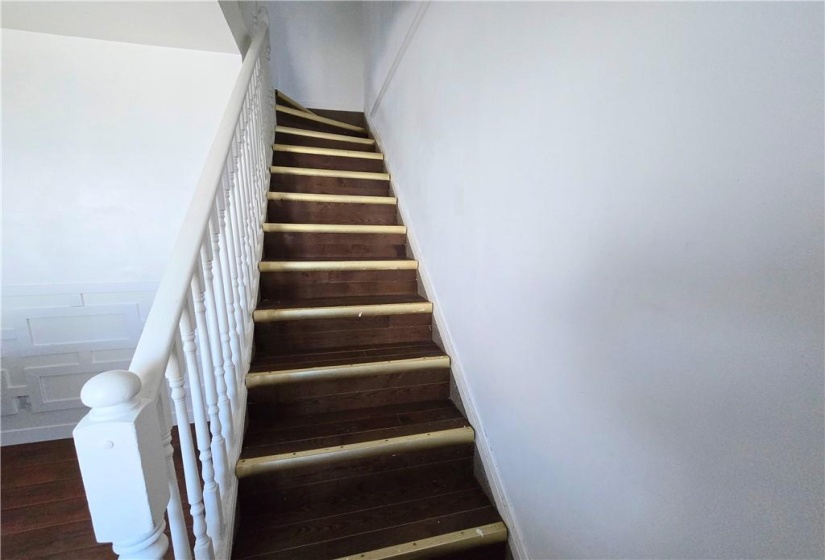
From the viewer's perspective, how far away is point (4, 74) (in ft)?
5.24

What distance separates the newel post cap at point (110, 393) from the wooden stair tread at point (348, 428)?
0.76 m

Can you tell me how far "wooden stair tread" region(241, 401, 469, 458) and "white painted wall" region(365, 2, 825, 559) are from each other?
1.03ft

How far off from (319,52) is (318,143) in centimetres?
163

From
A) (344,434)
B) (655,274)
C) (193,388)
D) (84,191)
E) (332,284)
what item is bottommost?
(344,434)

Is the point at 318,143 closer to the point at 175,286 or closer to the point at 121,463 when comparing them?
the point at 175,286

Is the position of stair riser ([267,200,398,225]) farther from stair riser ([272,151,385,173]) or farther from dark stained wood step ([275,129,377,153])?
dark stained wood step ([275,129,377,153])

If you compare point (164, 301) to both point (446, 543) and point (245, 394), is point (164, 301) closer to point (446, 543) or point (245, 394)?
point (245, 394)

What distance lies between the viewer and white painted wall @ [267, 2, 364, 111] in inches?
131

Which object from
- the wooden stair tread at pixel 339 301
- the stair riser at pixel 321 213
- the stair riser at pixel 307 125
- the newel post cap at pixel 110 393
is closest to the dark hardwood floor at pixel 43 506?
the wooden stair tread at pixel 339 301

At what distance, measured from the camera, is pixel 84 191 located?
1.76m

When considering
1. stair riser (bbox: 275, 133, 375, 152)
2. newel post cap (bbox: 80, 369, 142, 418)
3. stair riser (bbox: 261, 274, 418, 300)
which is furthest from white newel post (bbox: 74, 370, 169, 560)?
stair riser (bbox: 275, 133, 375, 152)

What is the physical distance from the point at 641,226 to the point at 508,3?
829 mm

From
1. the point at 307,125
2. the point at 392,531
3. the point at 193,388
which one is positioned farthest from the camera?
the point at 307,125

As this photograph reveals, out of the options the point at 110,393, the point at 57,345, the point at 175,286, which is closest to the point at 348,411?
the point at 175,286
